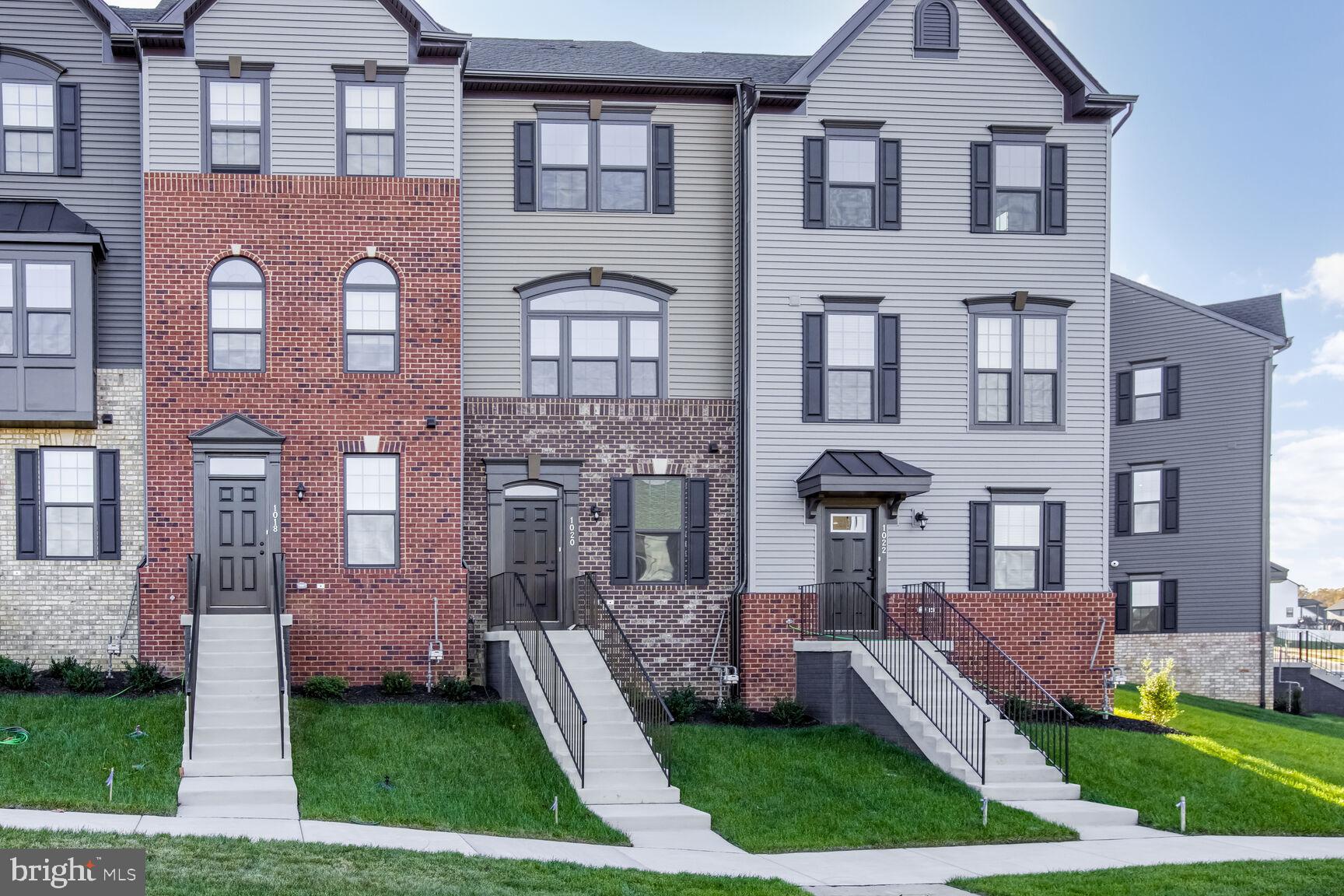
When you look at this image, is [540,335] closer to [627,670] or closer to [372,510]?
[372,510]

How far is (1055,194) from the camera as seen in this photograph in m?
19.6

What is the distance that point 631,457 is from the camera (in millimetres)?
19406

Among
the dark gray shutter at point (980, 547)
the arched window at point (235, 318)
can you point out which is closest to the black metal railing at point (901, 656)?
the dark gray shutter at point (980, 547)

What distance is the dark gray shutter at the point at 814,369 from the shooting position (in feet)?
62.7

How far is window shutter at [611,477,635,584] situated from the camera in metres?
19.3

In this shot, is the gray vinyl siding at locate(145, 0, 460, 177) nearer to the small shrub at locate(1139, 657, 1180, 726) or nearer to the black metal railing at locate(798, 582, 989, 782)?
the black metal railing at locate(798, 582, 989, 782)

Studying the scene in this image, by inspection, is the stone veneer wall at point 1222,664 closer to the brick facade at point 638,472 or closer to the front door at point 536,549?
the brick facade at point 638,472

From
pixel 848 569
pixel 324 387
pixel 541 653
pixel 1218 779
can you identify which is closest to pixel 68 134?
pixel 324 387

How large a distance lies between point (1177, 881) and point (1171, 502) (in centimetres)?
1764

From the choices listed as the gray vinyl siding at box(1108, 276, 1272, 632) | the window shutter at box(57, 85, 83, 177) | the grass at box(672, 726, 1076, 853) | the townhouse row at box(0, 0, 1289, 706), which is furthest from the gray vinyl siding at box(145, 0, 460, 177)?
the gray vinyl siding at box(1108, 276, 1272, 632)

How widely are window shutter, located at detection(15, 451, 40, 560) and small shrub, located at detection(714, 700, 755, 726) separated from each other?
10252 mm

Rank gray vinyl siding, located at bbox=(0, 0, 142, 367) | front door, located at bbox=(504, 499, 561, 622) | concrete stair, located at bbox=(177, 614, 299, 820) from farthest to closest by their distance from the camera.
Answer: front door, located at bbox=(504, 499, 561, 622) < gray vinyl siding, located at bbox=(0, 0, 142, 367) < concrete stair, located at bbox=(177, 614, 299, 820)

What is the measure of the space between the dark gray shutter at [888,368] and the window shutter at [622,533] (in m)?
4.13

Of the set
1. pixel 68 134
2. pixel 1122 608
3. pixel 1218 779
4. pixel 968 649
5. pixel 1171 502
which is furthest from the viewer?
pixel 1122 608
